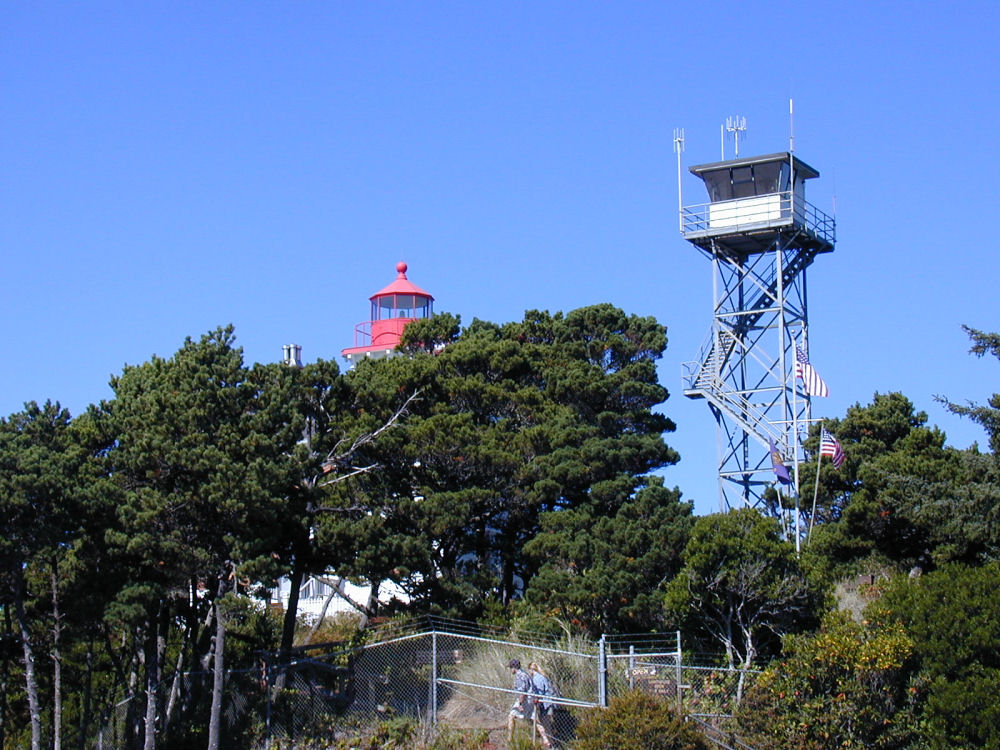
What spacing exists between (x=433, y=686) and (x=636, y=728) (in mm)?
3726

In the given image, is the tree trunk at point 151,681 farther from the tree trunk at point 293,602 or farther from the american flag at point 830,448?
the american flag at point 830,448

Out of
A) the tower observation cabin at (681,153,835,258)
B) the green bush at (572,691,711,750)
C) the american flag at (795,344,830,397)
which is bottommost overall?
the green bush at (572,691,711,750)

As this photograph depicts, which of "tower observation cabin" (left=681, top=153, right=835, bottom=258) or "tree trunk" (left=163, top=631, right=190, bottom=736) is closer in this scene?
"tree trunk" (left=163, top=631, right=190, bottom=736)

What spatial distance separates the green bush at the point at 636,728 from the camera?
17.7 metres

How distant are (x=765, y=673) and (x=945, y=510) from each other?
190 inches

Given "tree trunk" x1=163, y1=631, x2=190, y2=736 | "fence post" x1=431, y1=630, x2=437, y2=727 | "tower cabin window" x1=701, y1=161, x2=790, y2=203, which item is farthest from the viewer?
"tower cabin window" x1=701, y1=161, x2=790, y2=203

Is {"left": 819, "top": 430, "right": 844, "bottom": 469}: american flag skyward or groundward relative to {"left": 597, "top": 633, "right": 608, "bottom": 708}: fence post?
skyward

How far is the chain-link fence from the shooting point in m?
19.7

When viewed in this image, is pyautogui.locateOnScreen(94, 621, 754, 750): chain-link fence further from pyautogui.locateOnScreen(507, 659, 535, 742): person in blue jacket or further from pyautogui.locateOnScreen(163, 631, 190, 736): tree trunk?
pyautogui.locateOnScreen(163, 631, 190, 736): tree trunk

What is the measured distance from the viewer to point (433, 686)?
20109 millimetres

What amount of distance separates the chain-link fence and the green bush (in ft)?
1.58

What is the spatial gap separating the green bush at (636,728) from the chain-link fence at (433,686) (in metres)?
0.48

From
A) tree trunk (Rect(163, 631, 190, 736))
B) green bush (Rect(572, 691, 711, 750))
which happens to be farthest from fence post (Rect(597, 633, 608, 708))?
tree trunk (Rect(163, 631, 190, 736))

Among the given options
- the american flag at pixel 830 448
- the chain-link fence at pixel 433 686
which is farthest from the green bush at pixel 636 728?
the american flag at pixel 830 448
